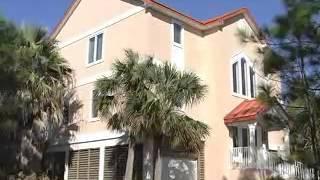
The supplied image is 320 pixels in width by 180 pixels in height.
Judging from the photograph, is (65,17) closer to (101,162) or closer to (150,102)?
(101,162)

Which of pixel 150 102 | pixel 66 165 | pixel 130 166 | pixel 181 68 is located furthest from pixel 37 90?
pixel 150 102

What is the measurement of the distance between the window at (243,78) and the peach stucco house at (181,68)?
2.0 inches

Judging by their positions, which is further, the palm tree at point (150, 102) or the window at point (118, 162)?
the window at point (118, 162)

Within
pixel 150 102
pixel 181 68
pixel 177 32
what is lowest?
pixel 150 102

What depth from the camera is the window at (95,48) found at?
2558 centimetres

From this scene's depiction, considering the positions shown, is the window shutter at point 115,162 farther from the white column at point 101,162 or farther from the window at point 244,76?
the window at point 244,76

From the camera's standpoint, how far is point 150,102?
18.0 m

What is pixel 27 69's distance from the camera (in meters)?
22.2

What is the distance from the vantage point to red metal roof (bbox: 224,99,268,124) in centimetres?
2245

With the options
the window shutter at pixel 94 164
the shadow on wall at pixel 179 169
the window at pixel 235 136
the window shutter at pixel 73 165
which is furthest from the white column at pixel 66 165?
the window at pixel 235 136

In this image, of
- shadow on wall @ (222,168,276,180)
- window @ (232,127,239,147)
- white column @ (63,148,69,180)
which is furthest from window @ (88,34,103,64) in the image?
shadow on wall @ (222,168,276,180)

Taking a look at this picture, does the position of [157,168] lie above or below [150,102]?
below

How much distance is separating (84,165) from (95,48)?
6.05 m

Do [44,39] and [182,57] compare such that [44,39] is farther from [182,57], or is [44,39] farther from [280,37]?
[280,37]
